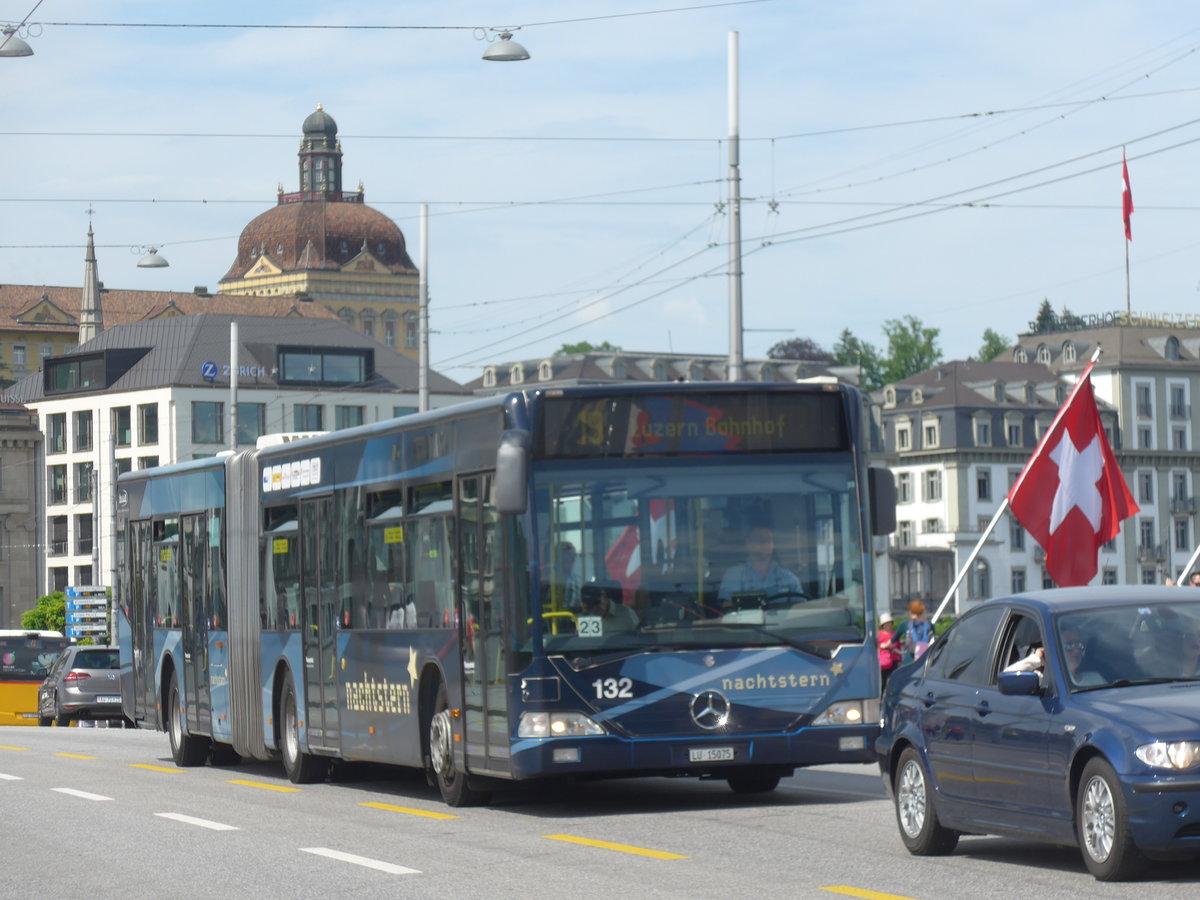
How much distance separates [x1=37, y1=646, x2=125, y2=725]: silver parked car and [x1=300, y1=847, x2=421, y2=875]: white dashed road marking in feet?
99.0

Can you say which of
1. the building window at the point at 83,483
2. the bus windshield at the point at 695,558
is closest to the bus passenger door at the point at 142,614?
the bus windshield at the point at 695,558

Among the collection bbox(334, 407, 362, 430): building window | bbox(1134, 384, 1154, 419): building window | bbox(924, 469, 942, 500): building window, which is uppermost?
bbox(1134, 384, 1154, 419): building window

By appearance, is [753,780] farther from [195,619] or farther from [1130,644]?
[195,619]

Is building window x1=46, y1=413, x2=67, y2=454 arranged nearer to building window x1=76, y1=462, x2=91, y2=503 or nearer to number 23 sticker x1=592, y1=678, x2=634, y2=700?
building window x1=76, y1=462, x2=91, y2=503

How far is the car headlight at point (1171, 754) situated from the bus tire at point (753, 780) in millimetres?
7060

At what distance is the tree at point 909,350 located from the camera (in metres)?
180

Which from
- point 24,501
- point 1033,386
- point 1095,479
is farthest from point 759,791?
point 1033,386

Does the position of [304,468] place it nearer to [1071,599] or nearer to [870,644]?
[870,644]

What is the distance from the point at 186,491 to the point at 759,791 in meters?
8.78

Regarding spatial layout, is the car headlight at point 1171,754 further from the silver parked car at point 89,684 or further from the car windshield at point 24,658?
the car windshield at point 24,658

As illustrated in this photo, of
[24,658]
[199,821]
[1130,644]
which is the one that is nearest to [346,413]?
[24,658]

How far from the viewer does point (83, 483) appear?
128 metres

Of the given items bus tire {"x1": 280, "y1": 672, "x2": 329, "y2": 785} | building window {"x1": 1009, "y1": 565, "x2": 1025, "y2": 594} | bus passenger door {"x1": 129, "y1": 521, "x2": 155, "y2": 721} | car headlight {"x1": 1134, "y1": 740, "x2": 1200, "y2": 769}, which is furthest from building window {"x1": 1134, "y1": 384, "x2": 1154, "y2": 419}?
car headlight {"x1": 1134, "y1": 740, "x2": 1200, "y2": 769}

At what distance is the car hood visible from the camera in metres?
10.8
